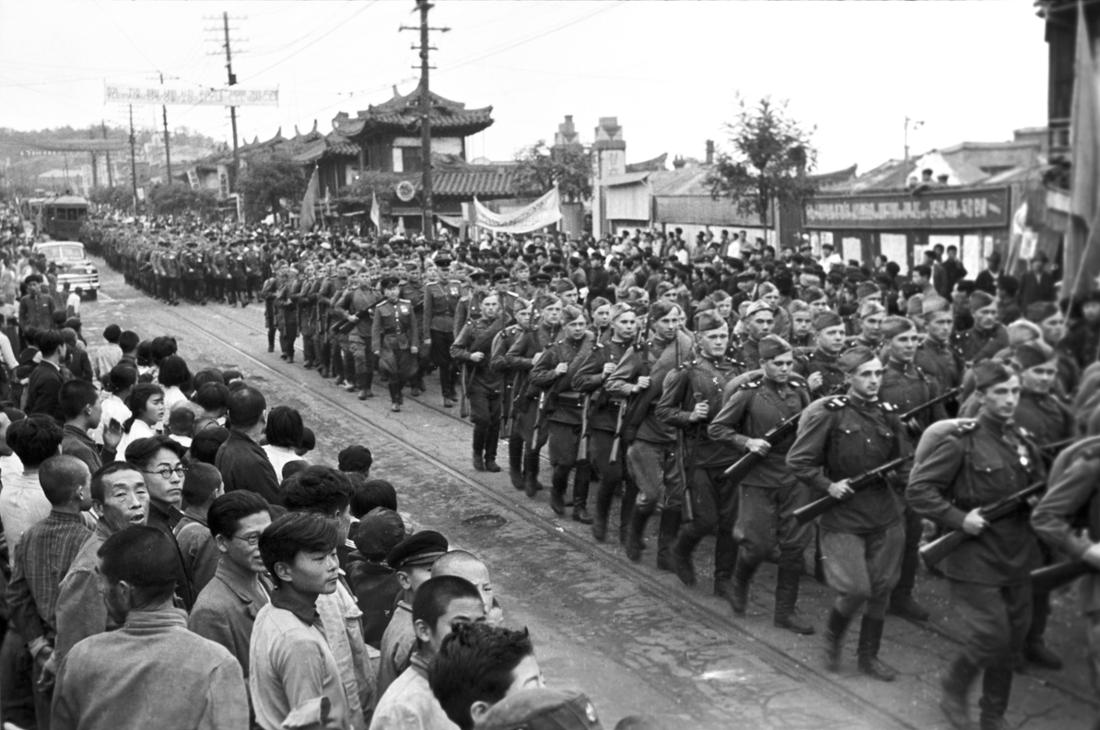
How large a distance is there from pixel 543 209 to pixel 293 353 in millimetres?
→ 6126

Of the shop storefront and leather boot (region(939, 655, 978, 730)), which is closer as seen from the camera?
the shop storefront

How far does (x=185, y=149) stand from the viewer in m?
148

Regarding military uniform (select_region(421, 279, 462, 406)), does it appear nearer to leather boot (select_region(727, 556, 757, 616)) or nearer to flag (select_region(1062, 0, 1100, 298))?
leather boot (select_region(727, 556, 757, 616))

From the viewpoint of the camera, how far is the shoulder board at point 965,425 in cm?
447

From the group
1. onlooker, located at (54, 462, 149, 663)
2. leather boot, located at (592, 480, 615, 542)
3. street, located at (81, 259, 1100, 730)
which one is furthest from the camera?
leather boot, located at (592, 480, 615, 542)

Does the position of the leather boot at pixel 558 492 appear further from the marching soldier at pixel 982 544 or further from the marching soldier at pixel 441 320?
the marching soldier at pixel 441 320

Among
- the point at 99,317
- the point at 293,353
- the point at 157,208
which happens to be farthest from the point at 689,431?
the point at 157,208

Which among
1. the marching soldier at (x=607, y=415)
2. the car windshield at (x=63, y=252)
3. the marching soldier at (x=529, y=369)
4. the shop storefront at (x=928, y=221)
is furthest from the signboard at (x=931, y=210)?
the car windshield at (x=63, y=252)

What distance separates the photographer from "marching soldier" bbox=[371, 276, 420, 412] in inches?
580

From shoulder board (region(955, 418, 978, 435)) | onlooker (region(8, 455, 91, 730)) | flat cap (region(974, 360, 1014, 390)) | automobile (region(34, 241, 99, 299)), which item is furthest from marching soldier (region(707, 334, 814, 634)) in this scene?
automobile (region(34, 241, 99, 299))

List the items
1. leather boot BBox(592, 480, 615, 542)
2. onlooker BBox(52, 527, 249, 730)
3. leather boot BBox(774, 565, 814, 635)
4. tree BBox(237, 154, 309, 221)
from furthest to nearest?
tree BBox(237, 154, 309, 221), leather boot BBox(592, 480, 615, 542), leather boot BBox(774, 565, 814, 635), onlooker BBox(52, 527, 249, 730)

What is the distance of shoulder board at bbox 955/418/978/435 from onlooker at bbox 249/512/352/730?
2.24 m

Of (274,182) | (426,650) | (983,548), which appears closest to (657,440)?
(983,548)

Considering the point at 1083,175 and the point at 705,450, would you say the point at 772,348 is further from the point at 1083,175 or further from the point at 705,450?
the point at 1083,175
